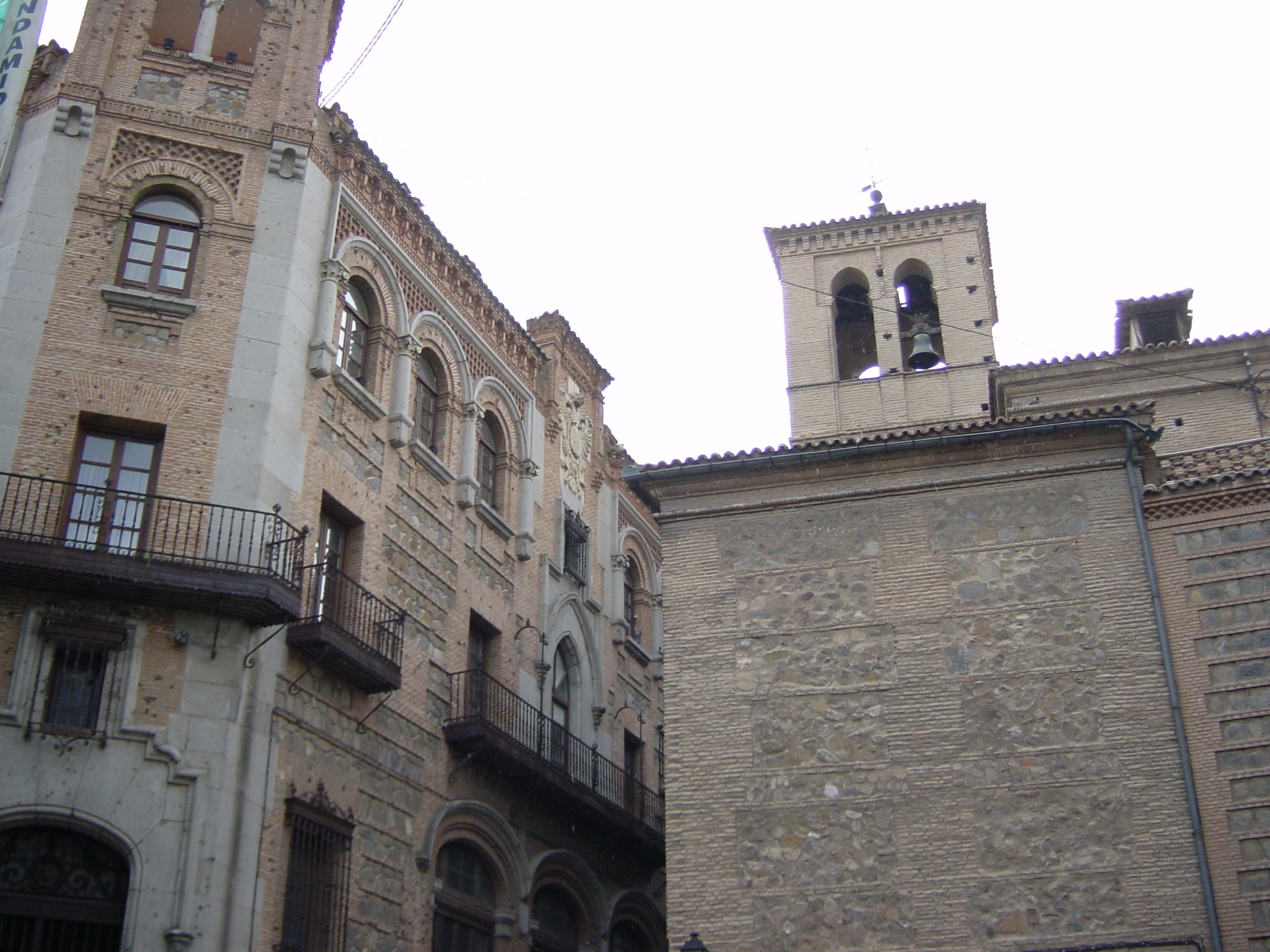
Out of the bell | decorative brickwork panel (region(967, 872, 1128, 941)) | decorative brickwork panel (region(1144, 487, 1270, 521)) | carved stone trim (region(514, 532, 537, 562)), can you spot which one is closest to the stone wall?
decorative brickwork panel (region(967, 872, 1128, 941))

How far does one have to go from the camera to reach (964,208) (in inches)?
983

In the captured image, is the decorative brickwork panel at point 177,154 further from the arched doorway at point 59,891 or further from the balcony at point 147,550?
the arched doorway at point 59,891

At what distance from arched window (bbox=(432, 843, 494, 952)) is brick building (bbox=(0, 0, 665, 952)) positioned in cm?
5

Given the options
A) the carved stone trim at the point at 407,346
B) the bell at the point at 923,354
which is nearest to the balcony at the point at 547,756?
the carved stone trim at the point at 407,346

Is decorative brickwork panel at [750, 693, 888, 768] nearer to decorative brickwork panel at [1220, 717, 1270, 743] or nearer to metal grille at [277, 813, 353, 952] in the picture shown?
decorative brickwork panel at [1220, 717, 1270, 743]

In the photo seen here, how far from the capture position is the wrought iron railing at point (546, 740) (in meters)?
19.2

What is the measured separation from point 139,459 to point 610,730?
427 inches

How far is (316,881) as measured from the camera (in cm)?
1540

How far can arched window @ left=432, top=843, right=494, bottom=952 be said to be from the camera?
17.8m

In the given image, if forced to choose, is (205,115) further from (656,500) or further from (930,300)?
(930,300)

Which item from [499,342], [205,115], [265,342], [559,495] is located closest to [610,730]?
[559,495]

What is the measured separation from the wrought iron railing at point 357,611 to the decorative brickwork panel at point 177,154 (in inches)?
202

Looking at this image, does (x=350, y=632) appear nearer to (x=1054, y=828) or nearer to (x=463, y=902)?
(x=463, y=902)

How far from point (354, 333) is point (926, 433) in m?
7.97
